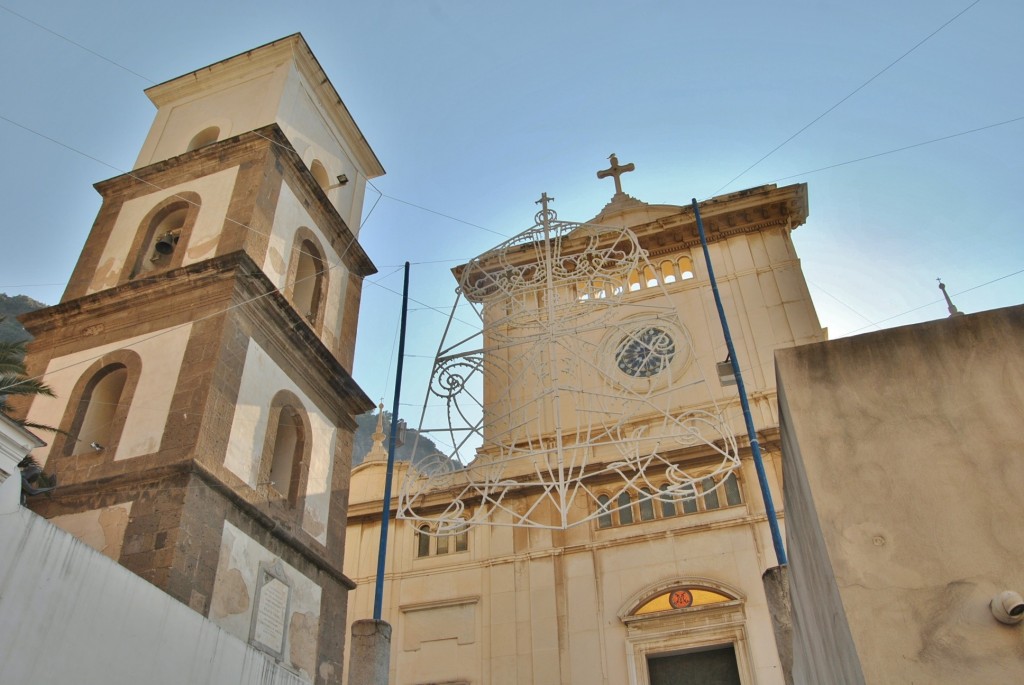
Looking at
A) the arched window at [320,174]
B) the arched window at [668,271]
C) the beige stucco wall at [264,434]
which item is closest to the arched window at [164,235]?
the beige stucco wall at [264,434]

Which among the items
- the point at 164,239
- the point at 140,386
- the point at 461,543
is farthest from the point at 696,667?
the point at 164,239

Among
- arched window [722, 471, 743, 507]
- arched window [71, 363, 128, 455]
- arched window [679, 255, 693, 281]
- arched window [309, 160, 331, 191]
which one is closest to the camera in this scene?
arched window [71, 363, 128, 455]

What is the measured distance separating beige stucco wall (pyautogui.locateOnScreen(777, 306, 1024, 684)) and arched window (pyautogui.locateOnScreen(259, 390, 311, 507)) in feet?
32.1

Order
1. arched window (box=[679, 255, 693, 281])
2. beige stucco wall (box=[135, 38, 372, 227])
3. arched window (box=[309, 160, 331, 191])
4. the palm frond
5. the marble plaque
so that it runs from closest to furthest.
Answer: the marble plaque
the palm frond
beige stucco wall (box=[135, 38, 372, 227])
arched window (box=[309, 160, 331, 191])
arched window (box=[679, 255, 693, 281])

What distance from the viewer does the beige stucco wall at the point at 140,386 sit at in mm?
12047

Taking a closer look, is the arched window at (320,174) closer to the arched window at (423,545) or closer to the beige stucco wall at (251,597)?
the arched window at (423,545)

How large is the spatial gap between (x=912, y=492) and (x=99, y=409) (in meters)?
12.3

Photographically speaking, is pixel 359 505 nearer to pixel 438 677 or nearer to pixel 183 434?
pixel 438 677

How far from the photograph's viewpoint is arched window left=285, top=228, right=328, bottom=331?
16.4 meters

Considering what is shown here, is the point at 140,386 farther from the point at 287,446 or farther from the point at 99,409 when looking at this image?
the point at 287,446

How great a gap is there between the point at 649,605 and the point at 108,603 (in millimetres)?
12214

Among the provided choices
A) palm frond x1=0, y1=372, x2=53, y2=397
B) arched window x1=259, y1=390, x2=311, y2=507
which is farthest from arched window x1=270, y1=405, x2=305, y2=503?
palm frond x1=0, y1=372, x2=53, y2=397

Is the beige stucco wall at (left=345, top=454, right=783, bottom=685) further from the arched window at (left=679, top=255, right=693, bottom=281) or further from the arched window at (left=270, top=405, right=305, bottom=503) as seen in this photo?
the arched window at (left=270, top=405, right=305, bottom=503)

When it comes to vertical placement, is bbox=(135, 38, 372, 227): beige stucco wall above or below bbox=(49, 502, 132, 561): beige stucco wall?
above
